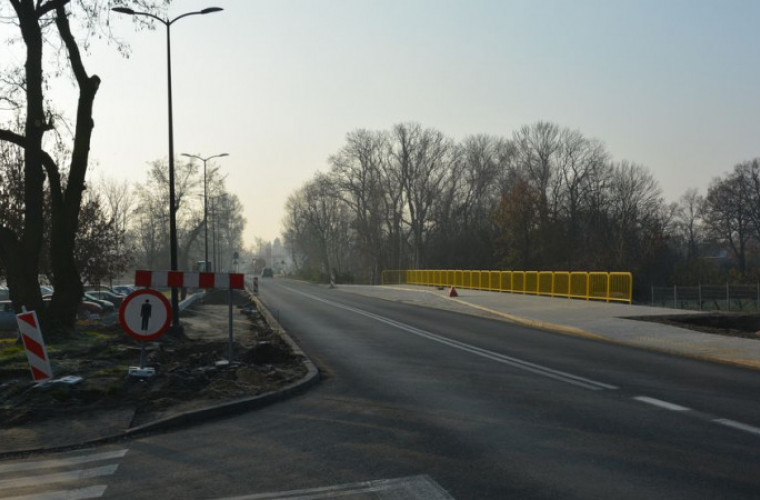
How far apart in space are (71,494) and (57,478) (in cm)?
58

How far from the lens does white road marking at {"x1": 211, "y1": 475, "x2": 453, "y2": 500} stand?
5.05m

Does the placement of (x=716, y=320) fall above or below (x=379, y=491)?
below

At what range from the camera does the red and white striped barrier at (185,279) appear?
436 inches

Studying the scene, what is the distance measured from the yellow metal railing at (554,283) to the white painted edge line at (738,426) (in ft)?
66.9

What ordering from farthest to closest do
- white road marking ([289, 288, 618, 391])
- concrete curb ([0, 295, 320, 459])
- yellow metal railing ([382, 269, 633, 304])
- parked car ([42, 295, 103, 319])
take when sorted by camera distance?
yellow metal railing ([382, 269, 633, 304]) → parked car ([42, 295, 103, 319]) → white road marking ([289, 288, 618, 391]) → concrete curb ([0, 295, 320, 459])

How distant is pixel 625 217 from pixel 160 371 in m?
52.8

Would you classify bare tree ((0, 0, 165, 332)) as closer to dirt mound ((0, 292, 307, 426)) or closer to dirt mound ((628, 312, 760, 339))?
dirt mound ((0, 292, 307, 426))

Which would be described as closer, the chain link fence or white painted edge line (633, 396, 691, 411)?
white painted edge line (633, 396, 691, 411)

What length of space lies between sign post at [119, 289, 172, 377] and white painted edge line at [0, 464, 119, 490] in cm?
425

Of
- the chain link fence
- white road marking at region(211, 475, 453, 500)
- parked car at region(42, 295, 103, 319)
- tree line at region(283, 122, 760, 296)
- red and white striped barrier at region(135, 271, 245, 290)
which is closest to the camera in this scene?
white road marking at region(211, 475, 453, 500)

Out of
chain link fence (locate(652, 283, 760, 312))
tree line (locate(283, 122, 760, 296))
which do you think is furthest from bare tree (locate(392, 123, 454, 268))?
chain link fence (locate(652, 283, 760, 312))

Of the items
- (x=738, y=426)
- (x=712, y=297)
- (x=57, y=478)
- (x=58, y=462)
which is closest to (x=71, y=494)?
(x=57, y=478)

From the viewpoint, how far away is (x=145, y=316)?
10273 mm

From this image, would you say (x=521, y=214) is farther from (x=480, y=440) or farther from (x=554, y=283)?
(x=480, y=440)
